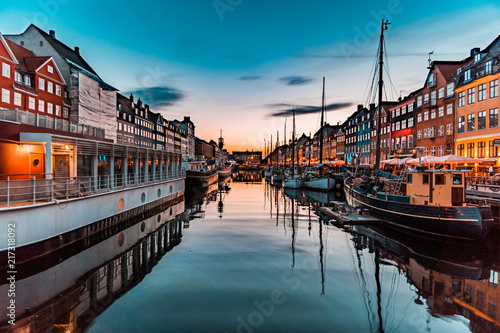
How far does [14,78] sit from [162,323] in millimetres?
39714

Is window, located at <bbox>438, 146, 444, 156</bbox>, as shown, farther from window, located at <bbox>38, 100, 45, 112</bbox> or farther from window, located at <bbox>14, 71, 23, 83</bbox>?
window, located at <bbox>14, 71, 23, 83</bbox>

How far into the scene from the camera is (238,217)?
29750 millimetres

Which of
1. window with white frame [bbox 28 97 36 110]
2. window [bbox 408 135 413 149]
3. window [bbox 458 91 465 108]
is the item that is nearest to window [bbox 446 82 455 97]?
window [bbox 458 91 465 108]

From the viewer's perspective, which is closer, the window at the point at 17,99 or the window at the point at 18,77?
the window at the point at 17,99

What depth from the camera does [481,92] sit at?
3691cm

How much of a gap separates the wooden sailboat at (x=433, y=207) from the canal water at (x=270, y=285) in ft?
3.60

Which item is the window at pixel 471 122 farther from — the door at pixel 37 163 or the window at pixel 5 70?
the window at pixel 5 70

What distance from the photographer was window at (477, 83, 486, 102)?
36.2 meters

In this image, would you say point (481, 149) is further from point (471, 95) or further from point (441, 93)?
point (441, 93)

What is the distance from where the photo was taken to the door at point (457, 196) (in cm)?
2114

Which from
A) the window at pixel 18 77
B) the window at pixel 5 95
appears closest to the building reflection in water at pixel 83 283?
the window at pixel 5 95

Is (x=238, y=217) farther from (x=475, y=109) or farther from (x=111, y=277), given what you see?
(x=475, y=109)

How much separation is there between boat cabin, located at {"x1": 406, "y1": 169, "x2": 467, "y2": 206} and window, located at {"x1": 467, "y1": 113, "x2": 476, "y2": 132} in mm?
21698

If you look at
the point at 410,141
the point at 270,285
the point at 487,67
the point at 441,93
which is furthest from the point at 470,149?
the point at 270,285
